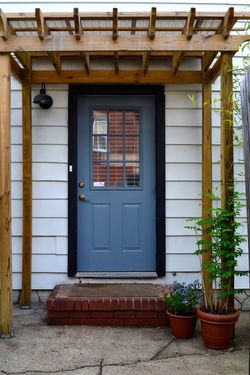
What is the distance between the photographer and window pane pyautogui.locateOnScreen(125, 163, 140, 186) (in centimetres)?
471

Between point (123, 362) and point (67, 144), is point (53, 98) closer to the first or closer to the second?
point (67, 144)

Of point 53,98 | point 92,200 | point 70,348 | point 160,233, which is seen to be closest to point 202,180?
point 160,233

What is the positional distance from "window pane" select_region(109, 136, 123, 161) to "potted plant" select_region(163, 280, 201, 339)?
5.60 ft

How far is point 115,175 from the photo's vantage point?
186 inches

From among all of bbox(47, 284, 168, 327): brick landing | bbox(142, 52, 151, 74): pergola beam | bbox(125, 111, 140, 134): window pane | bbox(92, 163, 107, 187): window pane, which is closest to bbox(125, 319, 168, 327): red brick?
bbox(47, 284, 168, 327): brick landing

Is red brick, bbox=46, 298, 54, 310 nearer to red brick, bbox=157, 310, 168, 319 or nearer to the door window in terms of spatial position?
red brick, bbox=157, 310, 168, 319

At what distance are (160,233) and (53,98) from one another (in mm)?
1847

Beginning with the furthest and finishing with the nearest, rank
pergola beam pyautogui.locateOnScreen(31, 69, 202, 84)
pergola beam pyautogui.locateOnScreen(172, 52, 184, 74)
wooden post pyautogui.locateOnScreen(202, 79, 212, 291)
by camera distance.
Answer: pergola beam pyautogui.locateOnScreen(31, 69, 202, 84), wooden post pyautogui.locateOnScreen(202, 79, 212, 291), pergola beam pyautogui.locateOnScreen(172, 52, 184, 74)

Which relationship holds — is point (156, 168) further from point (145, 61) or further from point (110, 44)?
point (110, 44)

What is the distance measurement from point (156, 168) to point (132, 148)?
36 cm

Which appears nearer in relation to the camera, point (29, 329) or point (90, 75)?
point (29, 329)

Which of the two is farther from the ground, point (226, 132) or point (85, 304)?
point (226, 132)

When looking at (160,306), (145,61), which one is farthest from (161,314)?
(145,61)

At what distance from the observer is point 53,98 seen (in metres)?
4.58
